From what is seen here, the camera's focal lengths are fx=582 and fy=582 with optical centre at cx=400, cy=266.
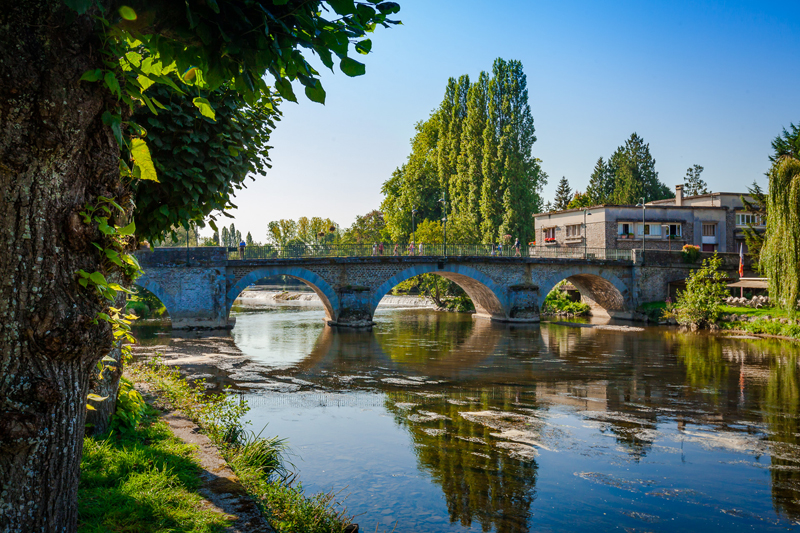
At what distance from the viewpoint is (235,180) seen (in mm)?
7836

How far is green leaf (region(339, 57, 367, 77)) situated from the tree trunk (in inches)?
54.3

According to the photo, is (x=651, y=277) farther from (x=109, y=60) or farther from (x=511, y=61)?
(x=109, y=60)

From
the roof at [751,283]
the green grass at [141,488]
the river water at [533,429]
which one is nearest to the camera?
the green grass at [141,488]

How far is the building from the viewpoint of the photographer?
4606cm

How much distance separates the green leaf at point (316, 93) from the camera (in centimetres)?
331

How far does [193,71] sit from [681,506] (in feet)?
27.5

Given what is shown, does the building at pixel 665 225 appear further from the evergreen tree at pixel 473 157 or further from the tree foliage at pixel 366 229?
the tree foliage at pixel 366 229

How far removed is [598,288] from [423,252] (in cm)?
1428

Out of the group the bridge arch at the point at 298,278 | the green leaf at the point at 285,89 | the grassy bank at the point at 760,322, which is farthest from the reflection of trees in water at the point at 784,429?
the bridge arch at the point at 298,278

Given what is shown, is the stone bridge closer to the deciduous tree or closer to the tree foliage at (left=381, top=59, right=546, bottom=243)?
the tree foliage at (left=381, top=59, right=546, bottom=243)

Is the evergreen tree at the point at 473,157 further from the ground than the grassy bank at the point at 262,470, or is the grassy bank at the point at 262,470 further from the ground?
the evergreen tree at the point at 473,157

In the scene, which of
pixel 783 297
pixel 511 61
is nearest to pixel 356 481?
pixel 783 297

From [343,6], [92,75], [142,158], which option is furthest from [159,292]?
[343,6]

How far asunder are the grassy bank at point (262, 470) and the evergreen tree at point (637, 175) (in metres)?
70.3
